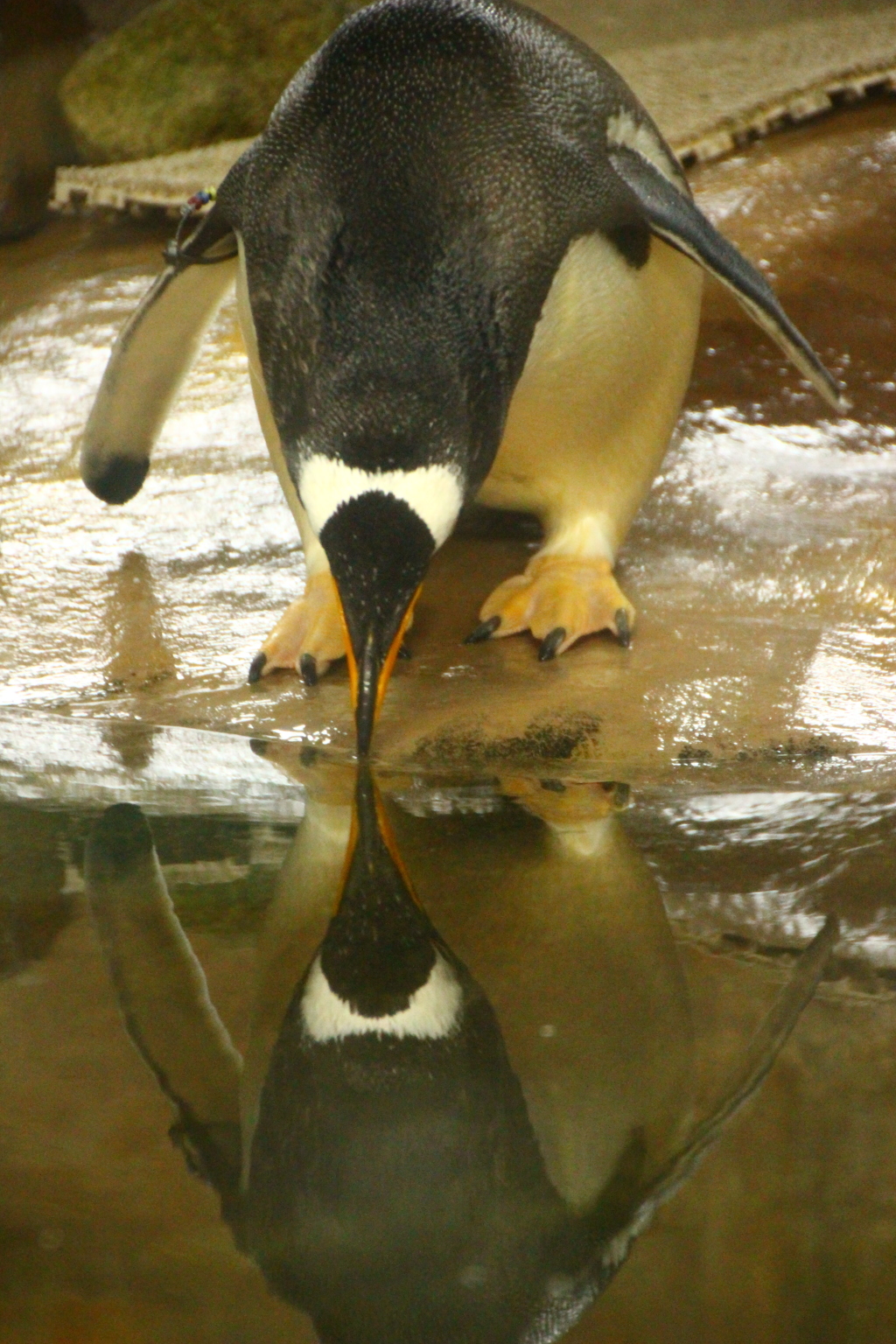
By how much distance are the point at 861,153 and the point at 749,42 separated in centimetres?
87

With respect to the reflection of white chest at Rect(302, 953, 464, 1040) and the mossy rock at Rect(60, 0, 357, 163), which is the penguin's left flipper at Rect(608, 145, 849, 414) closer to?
the reflection of white chest at Rect(302, 953, 464, 1040)

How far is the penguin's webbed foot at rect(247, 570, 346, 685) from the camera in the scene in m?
2.14

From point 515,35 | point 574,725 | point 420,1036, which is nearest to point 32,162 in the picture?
point 515,35

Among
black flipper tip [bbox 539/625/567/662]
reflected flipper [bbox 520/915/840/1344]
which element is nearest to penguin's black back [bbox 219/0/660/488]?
black flipper tip [bbox 539/625/567/662]

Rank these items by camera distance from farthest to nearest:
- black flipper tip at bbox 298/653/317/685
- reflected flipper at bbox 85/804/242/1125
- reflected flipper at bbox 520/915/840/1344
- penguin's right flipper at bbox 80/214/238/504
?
penguin's right flipper at bbox 80/214/238/504, black flipper tip at bbox 298/653/317/685, reflected flipper at bbox 85/804/242/1125, reflected flipper at bbox 520/915/840/1344

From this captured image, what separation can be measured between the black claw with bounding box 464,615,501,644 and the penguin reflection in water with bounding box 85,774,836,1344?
0.81m

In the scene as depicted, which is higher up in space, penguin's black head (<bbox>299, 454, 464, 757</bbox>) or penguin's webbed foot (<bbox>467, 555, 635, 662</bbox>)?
penguin's black head (<bbox>299, 454, 464, 757</bbox>)

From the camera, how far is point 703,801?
5.45 ft

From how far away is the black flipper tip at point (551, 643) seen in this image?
2.19 meters

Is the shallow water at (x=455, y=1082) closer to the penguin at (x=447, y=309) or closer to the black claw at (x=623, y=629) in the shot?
the penguin at (x=447, y=309)

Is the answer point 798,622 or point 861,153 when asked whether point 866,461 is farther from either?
point 861,153

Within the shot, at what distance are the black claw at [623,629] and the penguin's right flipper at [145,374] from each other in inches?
34.2

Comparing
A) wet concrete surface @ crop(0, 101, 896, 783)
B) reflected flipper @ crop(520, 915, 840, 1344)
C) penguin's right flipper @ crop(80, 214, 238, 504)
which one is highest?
reflected flipper @ crop(520, 915, 840, 1344)

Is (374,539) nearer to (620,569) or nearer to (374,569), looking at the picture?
(374,569)
